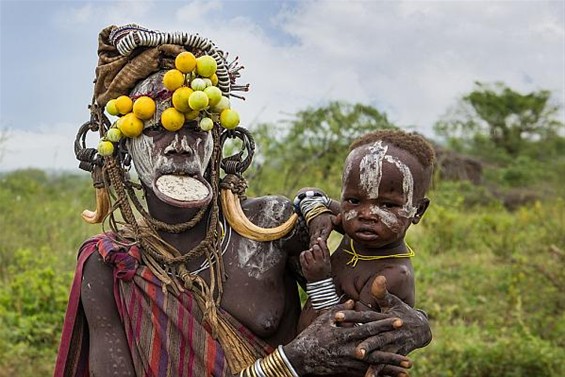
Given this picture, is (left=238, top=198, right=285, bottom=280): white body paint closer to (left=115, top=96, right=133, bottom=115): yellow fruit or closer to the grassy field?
(left=115, top=96, right=133, bottom=115): yellow fruit

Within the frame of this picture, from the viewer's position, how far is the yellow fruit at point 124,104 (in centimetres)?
229

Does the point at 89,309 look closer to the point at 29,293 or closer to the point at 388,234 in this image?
the point at 388,234

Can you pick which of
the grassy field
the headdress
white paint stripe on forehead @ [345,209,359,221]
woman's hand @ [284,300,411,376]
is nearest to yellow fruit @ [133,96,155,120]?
the headdress

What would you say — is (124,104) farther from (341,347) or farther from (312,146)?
(312,146)

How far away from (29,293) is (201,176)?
4734 millimetres

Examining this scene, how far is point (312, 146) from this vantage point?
8.91 meters

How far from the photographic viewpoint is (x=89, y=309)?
2322 mm

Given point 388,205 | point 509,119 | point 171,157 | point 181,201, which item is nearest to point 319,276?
point 388,205

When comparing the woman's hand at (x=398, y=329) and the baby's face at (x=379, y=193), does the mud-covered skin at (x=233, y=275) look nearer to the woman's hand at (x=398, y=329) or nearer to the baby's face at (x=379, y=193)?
the woman's hand at (x=398, y=329)

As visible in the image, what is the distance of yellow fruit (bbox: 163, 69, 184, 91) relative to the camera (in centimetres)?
225

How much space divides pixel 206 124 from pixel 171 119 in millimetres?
107

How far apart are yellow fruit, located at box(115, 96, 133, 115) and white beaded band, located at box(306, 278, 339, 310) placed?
743 millimetres

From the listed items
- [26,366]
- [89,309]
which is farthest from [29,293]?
[89,309]

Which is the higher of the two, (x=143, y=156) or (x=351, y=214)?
(x=143, y=156)
